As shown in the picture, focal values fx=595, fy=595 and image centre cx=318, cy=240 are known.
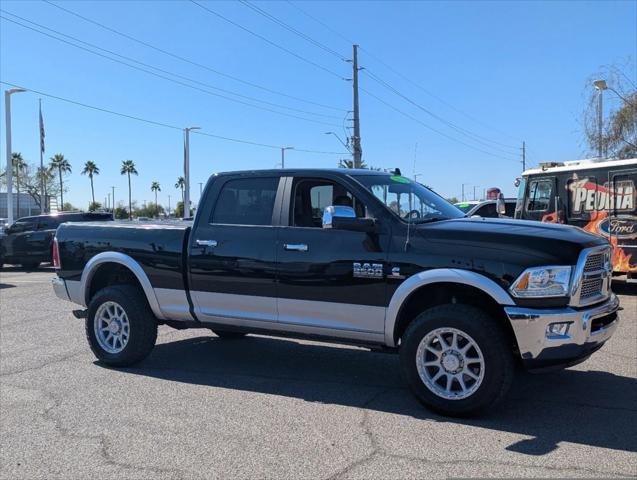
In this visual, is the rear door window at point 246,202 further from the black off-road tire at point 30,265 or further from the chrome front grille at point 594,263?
the black off-road tire at point 30,265

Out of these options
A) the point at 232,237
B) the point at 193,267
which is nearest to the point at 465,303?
the point at 232,237

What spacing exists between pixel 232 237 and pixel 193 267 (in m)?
0.53

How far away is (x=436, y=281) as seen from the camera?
4691 mm

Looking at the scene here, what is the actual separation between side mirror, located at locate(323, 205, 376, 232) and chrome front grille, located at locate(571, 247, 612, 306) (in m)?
1.64

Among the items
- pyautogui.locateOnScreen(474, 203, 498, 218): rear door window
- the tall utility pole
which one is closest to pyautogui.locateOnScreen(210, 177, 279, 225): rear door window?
pyautogui.locateOnScreen(474, 203, 498, 218): rear door window

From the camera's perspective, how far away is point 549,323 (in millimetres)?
4340

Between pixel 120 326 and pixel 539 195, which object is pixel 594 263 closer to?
pixel 120 326

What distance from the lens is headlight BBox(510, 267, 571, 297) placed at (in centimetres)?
436

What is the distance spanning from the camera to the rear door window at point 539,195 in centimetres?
1283

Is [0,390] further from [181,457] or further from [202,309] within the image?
[181,457]

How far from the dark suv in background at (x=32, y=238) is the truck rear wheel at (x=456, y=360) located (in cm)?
1599

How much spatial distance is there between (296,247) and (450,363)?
5.56ft

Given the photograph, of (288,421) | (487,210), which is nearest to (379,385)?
(288,421)

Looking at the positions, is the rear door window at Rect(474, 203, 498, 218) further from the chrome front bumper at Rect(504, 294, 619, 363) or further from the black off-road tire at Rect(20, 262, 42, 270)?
the black off-road tire at Rect(20, 262, 42, 270)
